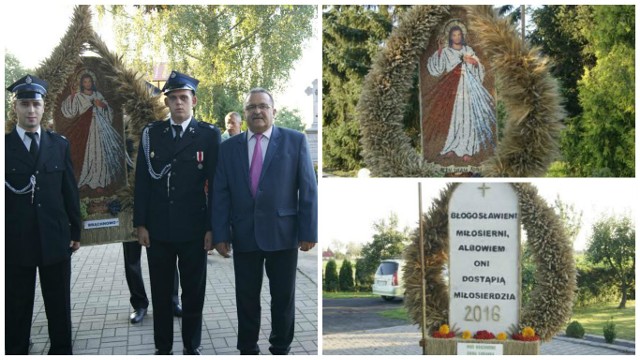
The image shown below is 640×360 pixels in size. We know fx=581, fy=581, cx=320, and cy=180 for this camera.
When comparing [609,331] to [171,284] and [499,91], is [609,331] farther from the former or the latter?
[171,284]

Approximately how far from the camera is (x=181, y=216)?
3.18 meters

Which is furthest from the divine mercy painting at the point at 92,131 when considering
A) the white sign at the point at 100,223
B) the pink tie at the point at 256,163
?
the pink tie at the point at 256,163

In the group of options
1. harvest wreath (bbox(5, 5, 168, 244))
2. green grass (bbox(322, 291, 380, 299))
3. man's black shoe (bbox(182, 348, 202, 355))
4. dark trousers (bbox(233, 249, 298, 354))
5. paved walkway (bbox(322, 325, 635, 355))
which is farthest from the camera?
green grass (bbox(322, 291, 380, 299))

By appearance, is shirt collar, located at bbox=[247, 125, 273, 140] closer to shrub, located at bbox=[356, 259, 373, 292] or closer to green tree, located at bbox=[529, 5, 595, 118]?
shrub, located at bbox=[356, 259, 373, 292]

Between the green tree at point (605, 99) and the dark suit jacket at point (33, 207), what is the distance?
3.43 meters

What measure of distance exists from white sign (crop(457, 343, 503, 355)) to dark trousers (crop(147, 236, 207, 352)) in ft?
4.82

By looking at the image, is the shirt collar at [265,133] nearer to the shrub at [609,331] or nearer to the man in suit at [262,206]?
the man in suit at [262,206]

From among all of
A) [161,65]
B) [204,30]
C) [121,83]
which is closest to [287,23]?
[204,30]

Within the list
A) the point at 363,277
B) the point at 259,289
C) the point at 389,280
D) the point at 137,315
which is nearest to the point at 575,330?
the point at 389,280

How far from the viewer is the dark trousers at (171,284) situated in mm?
3250

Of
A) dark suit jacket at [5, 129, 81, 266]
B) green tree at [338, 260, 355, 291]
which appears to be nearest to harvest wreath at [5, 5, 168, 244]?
dark suit jacket at [5, 129, 81, 266]

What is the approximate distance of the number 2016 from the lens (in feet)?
10.1

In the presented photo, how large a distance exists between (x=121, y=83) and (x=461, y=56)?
205 centimetres

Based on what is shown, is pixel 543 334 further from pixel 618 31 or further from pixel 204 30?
pixel 204 30
